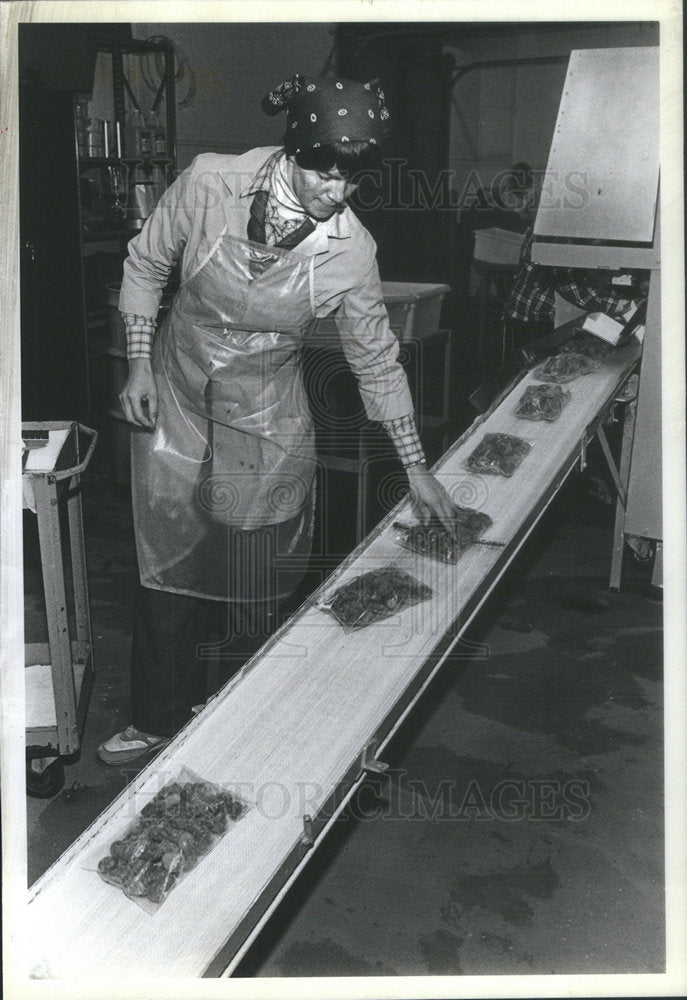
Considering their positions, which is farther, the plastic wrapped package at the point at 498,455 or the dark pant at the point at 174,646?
the plastic wrapped package at the point at 498,455

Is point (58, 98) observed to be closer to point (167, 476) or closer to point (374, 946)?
point (167, 476)

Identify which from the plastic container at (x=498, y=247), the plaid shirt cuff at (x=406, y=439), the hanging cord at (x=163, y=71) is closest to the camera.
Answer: the plaid shirt cuff at (x=406, y=439)

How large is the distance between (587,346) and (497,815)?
2.26 metres

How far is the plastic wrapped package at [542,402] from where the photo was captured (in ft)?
11.3

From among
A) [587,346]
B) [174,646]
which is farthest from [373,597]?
[587,346]

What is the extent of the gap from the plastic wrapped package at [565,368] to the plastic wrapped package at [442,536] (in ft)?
4.08

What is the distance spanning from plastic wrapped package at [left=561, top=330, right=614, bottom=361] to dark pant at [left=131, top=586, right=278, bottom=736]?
6.78 feet

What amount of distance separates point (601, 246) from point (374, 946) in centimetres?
273

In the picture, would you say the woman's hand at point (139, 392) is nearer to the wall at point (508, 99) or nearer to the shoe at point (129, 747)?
the shoe at point (129, 747)

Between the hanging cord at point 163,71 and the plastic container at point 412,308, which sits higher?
the hanging cord at point 163,71

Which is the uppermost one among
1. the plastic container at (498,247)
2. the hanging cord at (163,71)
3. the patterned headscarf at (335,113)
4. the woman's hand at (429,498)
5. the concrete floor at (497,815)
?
the hanging cord at (163,71)

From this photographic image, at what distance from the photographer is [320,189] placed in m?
2.20

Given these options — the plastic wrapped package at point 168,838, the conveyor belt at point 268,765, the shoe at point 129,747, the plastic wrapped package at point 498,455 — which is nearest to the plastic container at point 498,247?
the plastic wrapped package at point 498,455

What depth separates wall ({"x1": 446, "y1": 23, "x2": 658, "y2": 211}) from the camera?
10625 millimetres
